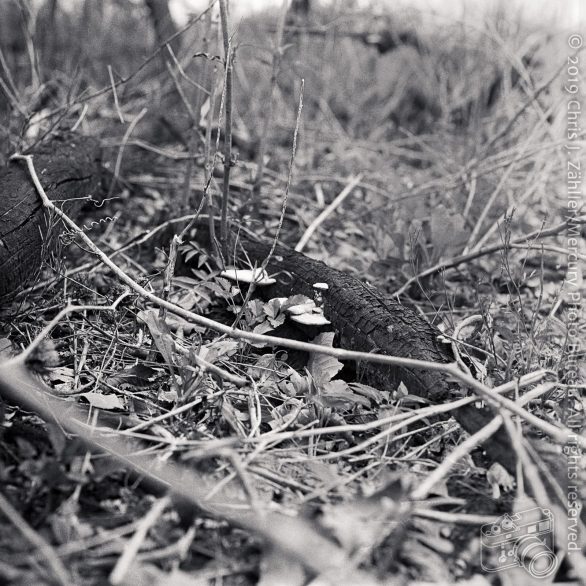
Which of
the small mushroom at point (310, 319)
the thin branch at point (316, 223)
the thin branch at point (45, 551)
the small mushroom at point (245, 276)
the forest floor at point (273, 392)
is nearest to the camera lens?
the thin branch at point (45, 551)

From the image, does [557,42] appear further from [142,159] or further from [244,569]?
[244,569]

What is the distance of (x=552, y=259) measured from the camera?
2953 millimetres

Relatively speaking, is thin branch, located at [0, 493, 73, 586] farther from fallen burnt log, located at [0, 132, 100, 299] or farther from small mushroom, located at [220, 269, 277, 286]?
small mushroom, located at [220, 269, 277, 286]

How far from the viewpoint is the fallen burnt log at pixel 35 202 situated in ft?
6.36

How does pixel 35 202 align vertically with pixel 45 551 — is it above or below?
above

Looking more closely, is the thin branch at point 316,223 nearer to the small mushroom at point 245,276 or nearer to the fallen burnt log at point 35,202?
the small mushroom at point 245,276

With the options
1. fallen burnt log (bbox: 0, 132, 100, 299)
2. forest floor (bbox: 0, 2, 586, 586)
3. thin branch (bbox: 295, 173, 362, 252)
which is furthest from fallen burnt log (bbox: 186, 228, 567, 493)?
fallen burnt log (bbox: 0, 132, 100, 299)

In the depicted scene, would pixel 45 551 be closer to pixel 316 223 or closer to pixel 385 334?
pixel 385 334

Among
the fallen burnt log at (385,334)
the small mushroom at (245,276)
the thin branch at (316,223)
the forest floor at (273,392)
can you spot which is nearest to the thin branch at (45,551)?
the forest floor at (273,392)

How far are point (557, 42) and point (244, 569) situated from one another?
4.32 meters

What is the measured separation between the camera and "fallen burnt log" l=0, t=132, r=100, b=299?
1938mm

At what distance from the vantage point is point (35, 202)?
2.15m

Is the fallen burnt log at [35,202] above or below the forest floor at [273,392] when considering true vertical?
above

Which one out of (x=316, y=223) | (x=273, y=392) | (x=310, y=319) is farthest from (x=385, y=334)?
(x=316, y=223)
